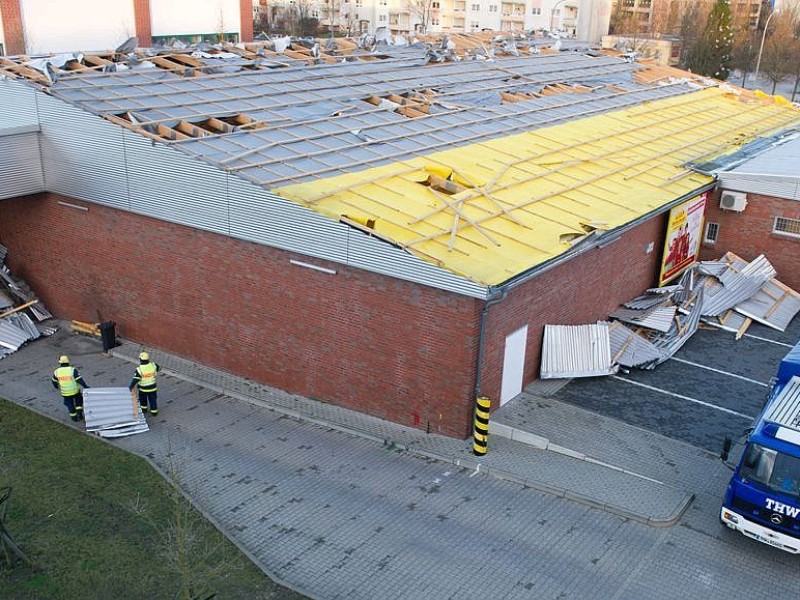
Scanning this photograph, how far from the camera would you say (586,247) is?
702 inches

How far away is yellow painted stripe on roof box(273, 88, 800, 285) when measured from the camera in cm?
1623

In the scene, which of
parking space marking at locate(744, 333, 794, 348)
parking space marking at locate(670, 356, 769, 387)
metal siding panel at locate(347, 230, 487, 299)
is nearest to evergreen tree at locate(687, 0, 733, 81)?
parking space marking at locate(744, 333, 794, 348)

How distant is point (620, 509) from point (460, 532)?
9.47ft

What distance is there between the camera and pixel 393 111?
2409 centimetres

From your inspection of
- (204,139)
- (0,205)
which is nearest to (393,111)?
(204,139)

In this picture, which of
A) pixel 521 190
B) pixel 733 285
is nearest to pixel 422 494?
pixel 521 190

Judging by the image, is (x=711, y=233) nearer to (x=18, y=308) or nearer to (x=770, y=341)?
(x=770, y=341)

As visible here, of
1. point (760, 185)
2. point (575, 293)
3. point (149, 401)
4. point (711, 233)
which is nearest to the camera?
point (149, 401)

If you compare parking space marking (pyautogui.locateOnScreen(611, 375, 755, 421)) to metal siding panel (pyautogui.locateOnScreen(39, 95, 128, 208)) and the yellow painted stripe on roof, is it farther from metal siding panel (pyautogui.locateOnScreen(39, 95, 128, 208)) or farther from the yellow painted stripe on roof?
metal siding panel (pyautogui.locateOnScreen(39, 95, 128, 208))

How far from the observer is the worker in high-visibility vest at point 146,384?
1669 cm

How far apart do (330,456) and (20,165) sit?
11.0m

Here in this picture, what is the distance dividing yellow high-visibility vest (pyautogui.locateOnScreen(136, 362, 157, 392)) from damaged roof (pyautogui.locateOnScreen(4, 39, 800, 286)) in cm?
445

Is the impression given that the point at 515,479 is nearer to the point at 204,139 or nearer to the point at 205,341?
the point at 205,341

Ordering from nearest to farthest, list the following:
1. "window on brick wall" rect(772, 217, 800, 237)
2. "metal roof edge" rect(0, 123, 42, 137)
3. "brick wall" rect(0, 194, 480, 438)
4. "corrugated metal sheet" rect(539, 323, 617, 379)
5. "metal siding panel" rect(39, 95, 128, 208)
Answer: "brick wall" rect(0, 194, 480, 438) < "corrugated metal sheet" rect(539, 323, 617, 379) < "metal siding panel" rect(39, 95, 128, 208) < "metal roof edge" rect(0, 123, 42, 137) < "window on brick wall" rect(772, 217, 800, 237)
